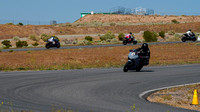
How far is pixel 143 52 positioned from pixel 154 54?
18312 mm

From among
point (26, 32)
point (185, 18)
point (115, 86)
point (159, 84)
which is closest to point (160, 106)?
point (115, 86)

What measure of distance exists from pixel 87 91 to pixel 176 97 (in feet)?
9.82

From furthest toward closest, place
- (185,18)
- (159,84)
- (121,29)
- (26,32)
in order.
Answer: (185,18), (121,29), (26,32), (159,84)

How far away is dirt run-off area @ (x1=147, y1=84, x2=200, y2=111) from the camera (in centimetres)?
1099

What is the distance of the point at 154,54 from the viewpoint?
124 feet

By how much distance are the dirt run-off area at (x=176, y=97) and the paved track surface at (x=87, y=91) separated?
0.55m

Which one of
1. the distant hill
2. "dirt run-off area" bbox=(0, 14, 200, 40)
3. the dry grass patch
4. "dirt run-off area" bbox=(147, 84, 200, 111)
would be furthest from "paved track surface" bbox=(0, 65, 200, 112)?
the distant hill

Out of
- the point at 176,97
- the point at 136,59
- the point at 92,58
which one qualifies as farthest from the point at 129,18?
the point at 176,97

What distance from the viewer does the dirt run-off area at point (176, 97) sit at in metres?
11.0

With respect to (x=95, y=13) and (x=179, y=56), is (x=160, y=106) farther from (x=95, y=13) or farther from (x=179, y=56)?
(x=95, y=13)

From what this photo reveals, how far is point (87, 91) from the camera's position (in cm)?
1284

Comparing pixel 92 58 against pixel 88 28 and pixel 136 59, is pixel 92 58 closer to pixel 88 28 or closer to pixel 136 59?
pixel 136 59

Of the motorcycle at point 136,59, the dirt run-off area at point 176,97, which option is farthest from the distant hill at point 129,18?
the dirt run-off area at point 176,97

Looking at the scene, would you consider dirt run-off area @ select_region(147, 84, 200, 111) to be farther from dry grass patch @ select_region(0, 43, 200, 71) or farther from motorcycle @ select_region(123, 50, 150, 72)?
dry grass patch @ select_region(0, 43, 200, 71)
